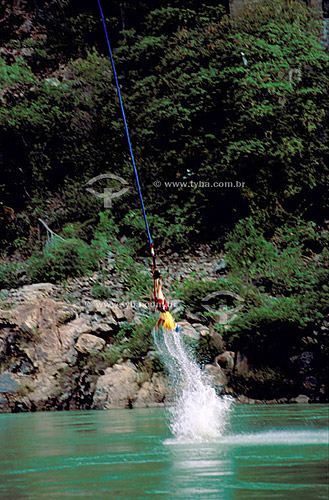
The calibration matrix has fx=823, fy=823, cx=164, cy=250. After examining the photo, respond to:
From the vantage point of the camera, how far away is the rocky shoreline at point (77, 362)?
57.8ft

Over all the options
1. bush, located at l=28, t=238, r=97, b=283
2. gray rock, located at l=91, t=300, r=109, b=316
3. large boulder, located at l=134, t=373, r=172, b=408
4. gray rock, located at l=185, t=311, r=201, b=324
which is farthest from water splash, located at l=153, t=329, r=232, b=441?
bush, located at l=28, t=238, r=97, b=283

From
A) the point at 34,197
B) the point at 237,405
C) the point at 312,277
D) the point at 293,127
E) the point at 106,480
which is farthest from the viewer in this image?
the point at 34,197

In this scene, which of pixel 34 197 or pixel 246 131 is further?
pixel 34 197

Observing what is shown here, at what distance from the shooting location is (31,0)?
109ft

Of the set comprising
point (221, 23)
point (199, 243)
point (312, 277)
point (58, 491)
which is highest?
point (221, 23)

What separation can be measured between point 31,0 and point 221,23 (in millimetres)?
9686

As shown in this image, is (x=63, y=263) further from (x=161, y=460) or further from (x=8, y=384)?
(x=161, y=460)

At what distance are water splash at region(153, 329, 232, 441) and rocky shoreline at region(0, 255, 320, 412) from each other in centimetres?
29

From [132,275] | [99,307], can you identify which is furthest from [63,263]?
[99,307]

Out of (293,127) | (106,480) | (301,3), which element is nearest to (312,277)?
(293,127)

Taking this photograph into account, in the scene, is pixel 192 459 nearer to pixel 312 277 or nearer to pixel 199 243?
pixel 312 277

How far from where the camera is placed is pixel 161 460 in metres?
9.20

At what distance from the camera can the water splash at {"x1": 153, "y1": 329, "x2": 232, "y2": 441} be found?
12.3m

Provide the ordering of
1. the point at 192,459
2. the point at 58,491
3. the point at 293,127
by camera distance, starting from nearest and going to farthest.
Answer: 1. the point at 58,491
2. the point at 192,459
3. the point at 293,127
